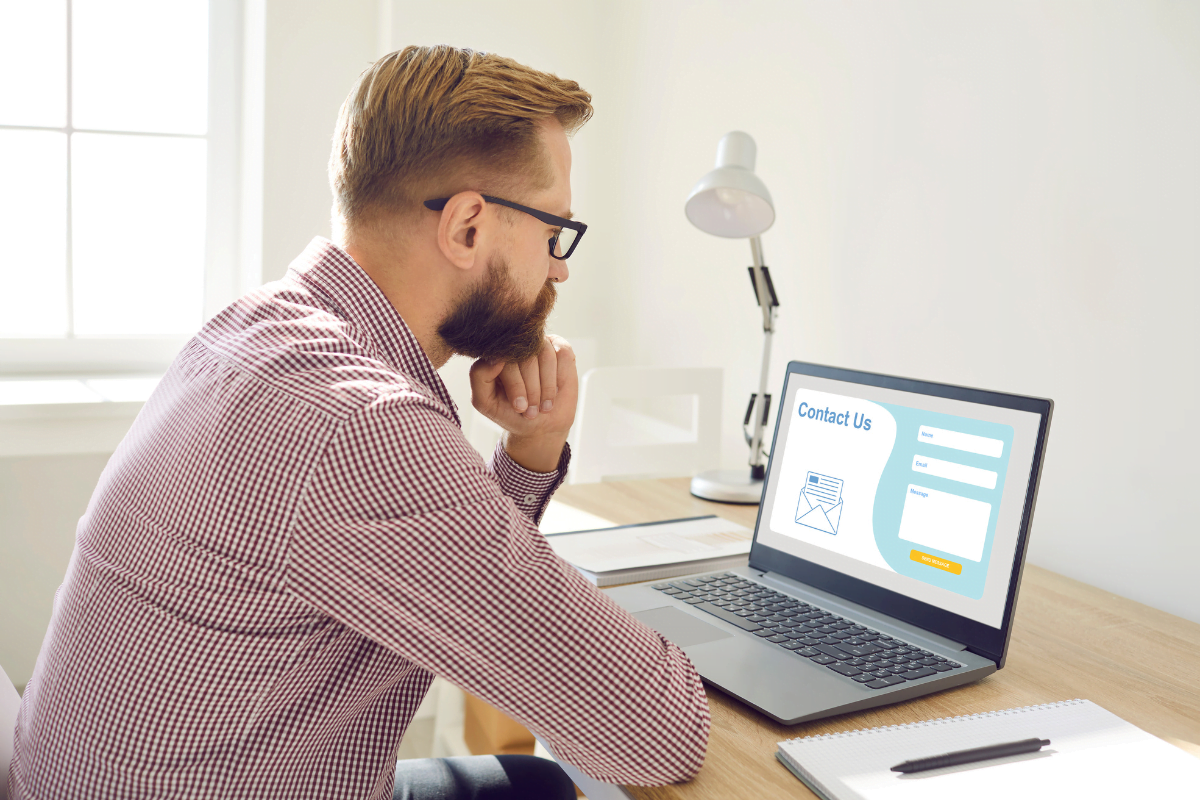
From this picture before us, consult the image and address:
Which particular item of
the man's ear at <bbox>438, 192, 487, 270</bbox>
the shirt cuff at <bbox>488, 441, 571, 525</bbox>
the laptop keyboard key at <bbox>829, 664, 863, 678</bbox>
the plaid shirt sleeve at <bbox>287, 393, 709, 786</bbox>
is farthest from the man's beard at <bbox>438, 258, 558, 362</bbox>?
the laptop keyboard key at <bbox>829, 664, 863, 678</bbox>

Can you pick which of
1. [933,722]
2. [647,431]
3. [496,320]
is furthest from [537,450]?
[647,431]

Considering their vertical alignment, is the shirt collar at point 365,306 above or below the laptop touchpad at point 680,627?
above

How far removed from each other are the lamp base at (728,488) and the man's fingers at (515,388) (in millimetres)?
600

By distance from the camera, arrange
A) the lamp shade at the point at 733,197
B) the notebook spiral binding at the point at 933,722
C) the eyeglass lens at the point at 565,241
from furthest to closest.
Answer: the lamp shade at the point at 733,197
the eyeglass lens at the point at 565,241
the notebook spiral binding at the point at 933,722

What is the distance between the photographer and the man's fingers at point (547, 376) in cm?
114

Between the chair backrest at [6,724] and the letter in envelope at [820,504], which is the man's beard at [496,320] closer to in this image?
the letter in envelope at [820,504]

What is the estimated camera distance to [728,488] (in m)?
1.63

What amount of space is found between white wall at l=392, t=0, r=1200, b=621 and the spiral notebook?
1.76ft

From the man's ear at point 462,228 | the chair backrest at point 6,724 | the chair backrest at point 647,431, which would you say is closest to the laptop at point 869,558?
the man's ear at point 462,228

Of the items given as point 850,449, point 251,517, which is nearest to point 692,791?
point 251,517

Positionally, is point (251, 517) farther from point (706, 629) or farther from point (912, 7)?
point (912, 7)

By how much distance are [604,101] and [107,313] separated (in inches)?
59.5

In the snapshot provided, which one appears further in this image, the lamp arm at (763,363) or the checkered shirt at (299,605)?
the lamp arm at (763,363)

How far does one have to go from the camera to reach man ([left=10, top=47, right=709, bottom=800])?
662mm
